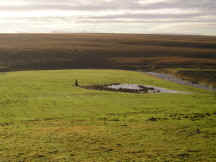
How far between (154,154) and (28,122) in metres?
12.0

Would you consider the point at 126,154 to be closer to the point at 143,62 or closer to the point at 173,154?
the point at 173,154

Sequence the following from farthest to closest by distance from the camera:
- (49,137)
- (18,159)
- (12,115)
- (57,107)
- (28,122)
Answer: (57,107), (12,115), (28,122), (49,137), (18,159)

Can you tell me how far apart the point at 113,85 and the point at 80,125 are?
2454 centimetres

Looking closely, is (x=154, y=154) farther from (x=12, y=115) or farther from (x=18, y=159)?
(x=12, y=115)

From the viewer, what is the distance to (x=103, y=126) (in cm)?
2192

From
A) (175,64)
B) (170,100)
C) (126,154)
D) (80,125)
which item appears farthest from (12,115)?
(175,64)

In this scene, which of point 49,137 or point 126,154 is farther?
point 49,137

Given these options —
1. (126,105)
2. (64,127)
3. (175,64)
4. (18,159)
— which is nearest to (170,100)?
(126,105)

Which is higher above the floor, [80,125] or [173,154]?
[80,125]

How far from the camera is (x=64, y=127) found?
843 inches

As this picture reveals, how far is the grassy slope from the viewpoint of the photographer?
15867 mm

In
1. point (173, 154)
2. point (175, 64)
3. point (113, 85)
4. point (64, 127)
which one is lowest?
point (173, 154)

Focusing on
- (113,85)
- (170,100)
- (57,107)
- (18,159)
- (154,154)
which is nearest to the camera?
(18,159)

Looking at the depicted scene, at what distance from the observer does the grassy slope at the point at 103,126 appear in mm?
15867
